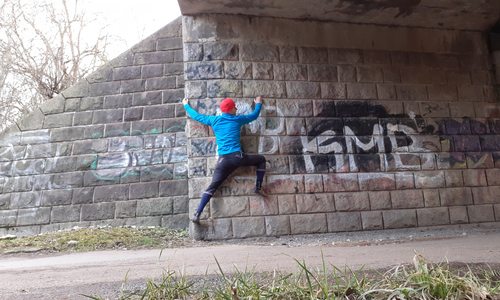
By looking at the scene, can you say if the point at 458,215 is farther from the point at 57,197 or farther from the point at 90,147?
the point at 57,197

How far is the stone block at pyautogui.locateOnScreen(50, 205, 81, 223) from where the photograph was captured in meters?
5.89

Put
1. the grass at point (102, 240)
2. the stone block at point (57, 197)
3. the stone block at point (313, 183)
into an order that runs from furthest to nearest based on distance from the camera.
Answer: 1. the stone block at point (57, 197)
2. the stone block at point (313, 183)
3. the grass at point (102, 240)

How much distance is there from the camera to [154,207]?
596cm

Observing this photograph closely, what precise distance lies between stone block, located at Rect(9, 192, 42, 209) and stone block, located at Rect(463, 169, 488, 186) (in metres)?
8.15

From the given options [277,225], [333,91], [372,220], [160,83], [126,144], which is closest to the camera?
[277,225]

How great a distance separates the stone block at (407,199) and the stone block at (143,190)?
14.4ft

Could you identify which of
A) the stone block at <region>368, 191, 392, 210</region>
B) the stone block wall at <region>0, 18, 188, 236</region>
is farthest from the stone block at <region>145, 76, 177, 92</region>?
the stone block at <region>368, 191, 392, 210</region>

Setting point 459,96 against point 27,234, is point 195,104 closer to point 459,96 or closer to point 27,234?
point 27,234

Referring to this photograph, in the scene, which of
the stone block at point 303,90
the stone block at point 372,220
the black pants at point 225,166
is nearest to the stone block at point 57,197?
the black pants at point 225,166

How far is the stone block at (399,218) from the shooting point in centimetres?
543

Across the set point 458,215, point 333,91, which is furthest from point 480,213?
point 333,91

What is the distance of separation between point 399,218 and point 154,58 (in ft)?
18.9

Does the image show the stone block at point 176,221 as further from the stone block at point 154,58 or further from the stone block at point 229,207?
the stone block at point 154,58

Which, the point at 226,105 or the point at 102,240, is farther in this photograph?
the point at 226,105
